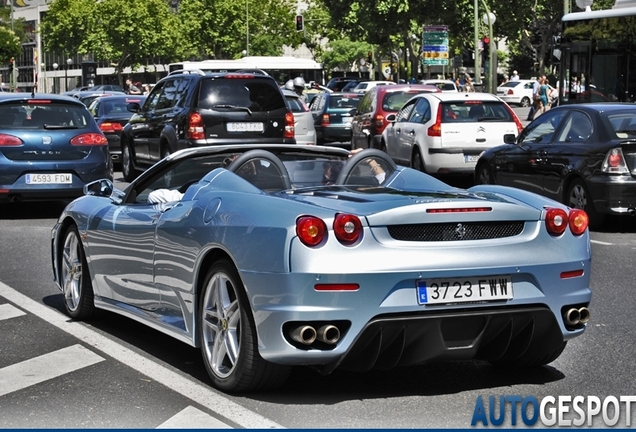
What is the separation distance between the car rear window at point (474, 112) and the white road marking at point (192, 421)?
15500mm

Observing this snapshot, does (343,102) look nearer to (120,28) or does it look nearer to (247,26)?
(247,26)

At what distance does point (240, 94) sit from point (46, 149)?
16.4ft

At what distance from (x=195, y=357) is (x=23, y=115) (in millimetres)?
9658

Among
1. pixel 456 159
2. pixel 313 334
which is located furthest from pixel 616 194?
pixel 313 334

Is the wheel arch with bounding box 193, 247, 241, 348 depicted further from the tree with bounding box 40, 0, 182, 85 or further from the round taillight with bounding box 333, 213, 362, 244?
the tree with bounding box 40, 0, 182, 85

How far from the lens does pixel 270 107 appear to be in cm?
2073

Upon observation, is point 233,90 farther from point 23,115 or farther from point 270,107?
point 23,115

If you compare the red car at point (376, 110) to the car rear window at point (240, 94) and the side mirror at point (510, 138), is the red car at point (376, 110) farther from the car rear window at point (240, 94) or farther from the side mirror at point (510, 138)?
the side mirror at point (510, 138)

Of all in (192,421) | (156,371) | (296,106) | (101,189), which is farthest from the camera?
(296,106)

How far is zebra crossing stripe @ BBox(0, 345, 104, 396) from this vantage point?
6.68 metres

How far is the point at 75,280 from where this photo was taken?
8.74 metres

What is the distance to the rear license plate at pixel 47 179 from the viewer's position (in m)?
16.0

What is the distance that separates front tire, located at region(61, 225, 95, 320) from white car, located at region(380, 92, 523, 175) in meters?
12.5

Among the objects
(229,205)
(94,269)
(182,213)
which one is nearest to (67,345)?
(94,269)
